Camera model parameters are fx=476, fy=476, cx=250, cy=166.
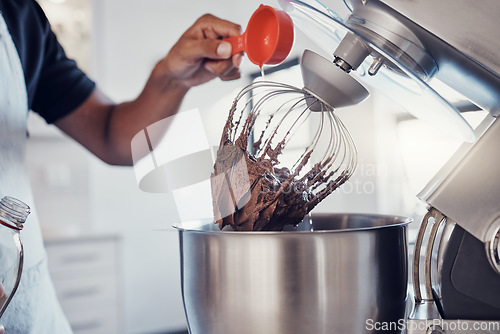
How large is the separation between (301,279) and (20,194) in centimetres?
46

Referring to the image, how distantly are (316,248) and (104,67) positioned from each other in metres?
2.55

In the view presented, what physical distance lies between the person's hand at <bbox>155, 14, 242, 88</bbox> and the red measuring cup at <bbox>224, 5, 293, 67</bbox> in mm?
72

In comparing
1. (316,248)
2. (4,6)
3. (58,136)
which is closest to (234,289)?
(316,248)

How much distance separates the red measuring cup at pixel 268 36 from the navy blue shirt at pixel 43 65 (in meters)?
0.43

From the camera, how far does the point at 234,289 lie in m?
0.31

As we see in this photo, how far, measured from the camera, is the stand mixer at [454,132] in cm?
28

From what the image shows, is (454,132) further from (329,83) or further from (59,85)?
(59,85)

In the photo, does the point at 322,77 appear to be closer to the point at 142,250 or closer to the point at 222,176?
the point at 222,176

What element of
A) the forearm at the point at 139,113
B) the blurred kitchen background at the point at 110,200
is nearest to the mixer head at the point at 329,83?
the forearm at the point at 139,113

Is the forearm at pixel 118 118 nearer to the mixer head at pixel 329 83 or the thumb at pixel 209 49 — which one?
the thumb at pixel 209 49

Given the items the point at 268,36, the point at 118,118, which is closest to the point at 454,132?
the point at 268,36

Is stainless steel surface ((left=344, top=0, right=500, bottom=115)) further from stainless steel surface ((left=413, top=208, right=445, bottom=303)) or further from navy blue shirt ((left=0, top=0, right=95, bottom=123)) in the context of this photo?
navy blue shirt ((left=0, top=0, right=95, bottom=123))

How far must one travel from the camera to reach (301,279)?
30 cm

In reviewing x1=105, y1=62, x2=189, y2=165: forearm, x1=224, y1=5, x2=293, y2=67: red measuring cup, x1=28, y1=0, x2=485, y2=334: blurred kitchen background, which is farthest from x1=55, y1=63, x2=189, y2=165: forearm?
x1=28, y1=0, x2=485, y2=334: blurred kitchen background
